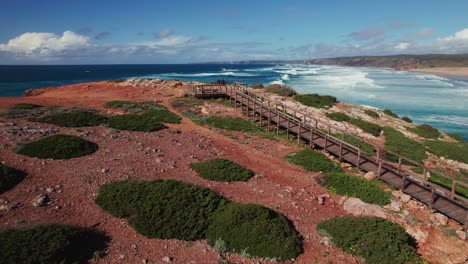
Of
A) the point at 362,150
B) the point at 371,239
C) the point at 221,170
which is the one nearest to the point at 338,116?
the point at 362,150

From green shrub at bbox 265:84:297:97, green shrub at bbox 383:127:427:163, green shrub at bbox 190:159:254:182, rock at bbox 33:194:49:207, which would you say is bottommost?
green shrub at bbox 383:127:427:163

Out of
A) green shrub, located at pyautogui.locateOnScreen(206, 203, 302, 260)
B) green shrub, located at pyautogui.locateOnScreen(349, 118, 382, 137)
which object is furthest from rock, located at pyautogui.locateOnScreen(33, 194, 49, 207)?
green shrub, located at pyautogui.locateOnScreen(349, 118, 382, 137)

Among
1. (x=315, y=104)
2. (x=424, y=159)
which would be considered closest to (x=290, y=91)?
(x=315, y=104)

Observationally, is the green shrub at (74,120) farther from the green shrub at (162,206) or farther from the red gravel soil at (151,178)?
the green shrub at (162,206)

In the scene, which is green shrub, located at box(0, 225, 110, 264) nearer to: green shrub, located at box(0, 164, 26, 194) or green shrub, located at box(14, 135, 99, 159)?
green shrub, located at box(0, 164, 26, 194)

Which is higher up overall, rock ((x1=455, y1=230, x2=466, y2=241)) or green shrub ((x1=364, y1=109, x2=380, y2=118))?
green shrub ((x1=364, y1=109, x2=380, y2=118))

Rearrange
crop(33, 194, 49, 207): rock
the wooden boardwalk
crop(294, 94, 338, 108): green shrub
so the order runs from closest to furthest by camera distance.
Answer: crop(33, 194, 49, 207): rock → the wooden boardwalk → crop(294, 94, 338, 108): green shrub
